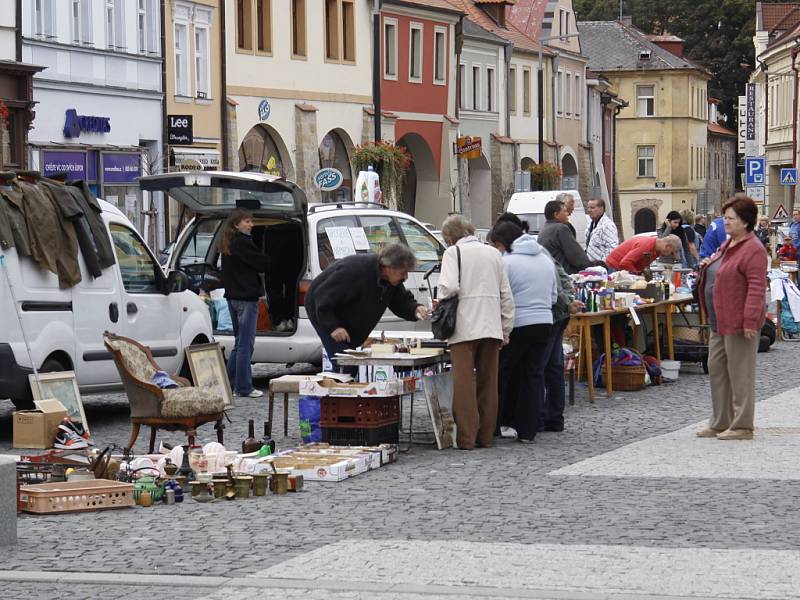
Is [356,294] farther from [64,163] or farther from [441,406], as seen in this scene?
[64,163]

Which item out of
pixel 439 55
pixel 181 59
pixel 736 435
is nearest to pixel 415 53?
pixel 439 55

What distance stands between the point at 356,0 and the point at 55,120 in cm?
1755

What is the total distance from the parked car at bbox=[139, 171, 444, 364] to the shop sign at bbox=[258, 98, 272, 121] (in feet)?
81.2

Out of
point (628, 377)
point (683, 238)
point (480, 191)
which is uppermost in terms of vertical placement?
point (480, 191)

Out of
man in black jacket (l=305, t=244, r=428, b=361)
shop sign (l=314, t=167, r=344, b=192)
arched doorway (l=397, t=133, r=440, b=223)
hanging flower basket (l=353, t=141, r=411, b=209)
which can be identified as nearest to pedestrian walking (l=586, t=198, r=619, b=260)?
man in black jacket (l=305, t=244, r=428, b=361)

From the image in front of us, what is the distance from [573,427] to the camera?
1523 centimetres

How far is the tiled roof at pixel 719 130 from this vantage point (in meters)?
112

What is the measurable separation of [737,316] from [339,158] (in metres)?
35.8

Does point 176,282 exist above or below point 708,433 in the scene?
above

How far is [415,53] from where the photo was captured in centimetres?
5559

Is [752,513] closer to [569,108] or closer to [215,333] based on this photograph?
[215,333]

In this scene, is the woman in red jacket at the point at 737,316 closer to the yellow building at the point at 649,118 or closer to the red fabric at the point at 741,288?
the red fabric at the point at 741,288

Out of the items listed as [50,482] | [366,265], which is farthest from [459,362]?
[50,482]

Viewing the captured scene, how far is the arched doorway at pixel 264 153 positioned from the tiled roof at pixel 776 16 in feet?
181
